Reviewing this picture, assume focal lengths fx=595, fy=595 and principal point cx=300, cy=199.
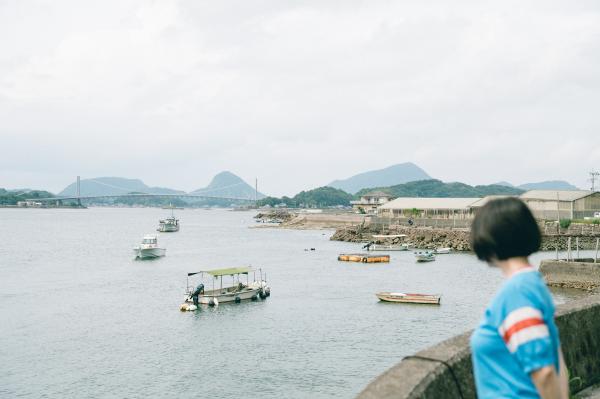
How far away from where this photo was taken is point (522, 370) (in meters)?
2.76

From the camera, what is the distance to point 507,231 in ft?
9.35

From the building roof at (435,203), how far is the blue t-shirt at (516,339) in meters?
95.4

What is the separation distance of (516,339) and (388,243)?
85.0 metres

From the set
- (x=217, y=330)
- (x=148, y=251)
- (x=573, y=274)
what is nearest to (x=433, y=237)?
(x=148, y=251)

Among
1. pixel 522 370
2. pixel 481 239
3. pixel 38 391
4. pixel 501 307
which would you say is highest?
pixel 481 239

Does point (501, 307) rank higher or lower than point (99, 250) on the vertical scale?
higher

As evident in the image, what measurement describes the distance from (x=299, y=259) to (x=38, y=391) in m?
47.1

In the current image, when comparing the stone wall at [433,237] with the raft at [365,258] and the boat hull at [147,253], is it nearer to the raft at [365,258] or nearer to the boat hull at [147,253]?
the raft at [365,258]

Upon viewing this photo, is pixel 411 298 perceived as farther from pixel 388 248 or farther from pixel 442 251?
pixel 388 248

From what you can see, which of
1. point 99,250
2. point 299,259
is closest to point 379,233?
point 299,259

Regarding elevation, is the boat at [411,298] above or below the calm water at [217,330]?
above

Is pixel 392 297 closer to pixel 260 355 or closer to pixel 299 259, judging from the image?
pixel 260 355

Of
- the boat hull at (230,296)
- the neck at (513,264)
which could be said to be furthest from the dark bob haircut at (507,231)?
Result: the boat hull at (230,296)

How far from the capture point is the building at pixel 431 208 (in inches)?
3781
